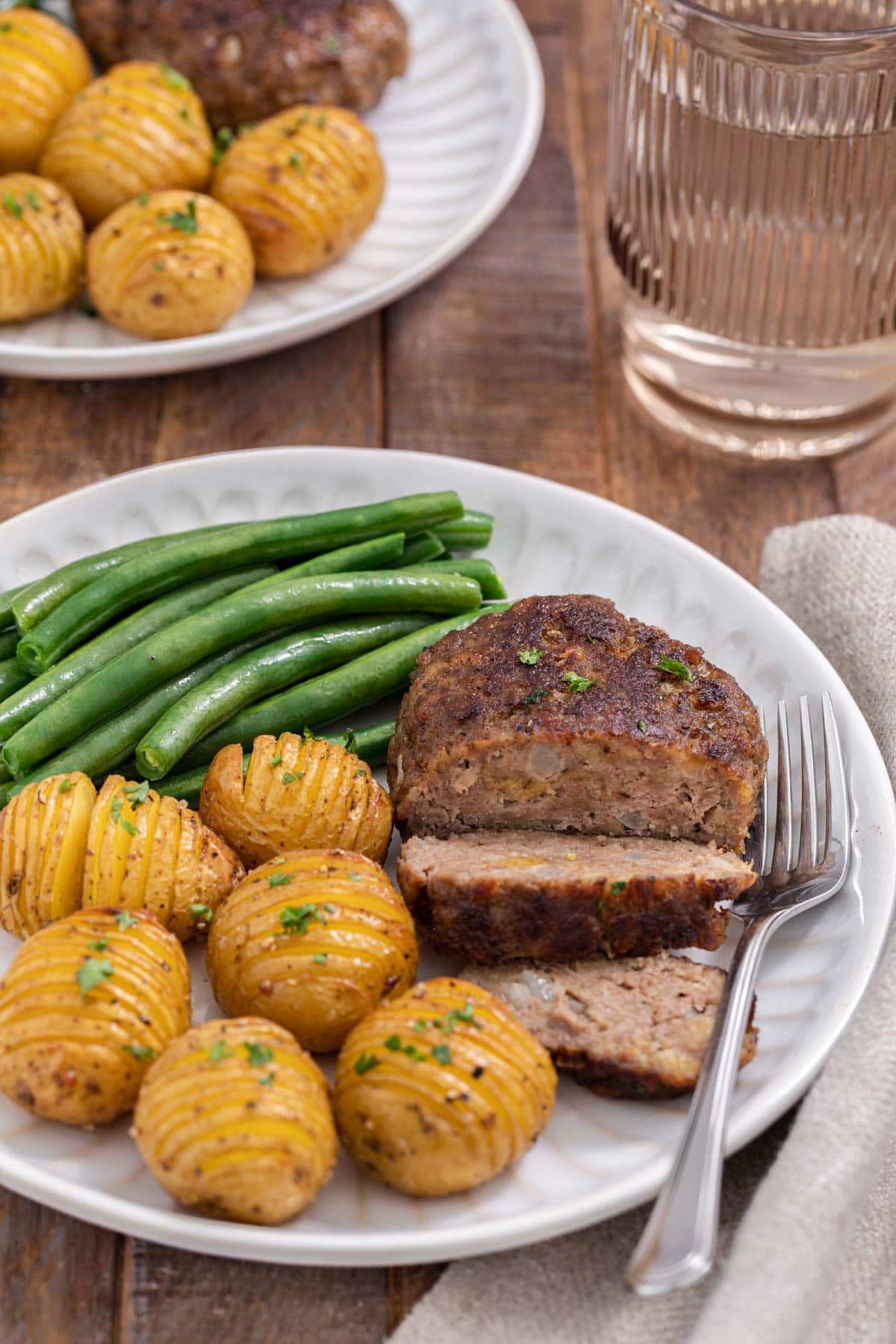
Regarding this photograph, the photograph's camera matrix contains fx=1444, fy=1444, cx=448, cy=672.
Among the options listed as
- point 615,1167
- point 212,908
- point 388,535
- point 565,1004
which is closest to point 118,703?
point 212,908

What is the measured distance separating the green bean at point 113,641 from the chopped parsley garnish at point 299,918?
2.96 feet

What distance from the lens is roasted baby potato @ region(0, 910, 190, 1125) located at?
7.82ft

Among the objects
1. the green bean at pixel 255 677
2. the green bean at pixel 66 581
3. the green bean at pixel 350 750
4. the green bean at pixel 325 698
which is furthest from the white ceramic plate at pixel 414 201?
the green bean at pixel 350 750

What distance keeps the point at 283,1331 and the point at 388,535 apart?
189cm

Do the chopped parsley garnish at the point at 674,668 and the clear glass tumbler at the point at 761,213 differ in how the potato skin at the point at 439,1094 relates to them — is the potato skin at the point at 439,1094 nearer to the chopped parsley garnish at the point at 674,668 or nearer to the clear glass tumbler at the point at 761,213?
the chopped parsley garnish at the point at 674,668

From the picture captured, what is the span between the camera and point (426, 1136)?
2.30 meters

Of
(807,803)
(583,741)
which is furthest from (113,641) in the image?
(807,803)

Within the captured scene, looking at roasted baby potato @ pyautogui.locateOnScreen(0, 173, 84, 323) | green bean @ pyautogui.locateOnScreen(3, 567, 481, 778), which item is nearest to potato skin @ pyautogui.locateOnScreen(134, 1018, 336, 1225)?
green bean @ pyautogui.locateOnScreen(3, 567, 481, 778)

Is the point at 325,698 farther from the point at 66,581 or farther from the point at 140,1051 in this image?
the point at 140,1051

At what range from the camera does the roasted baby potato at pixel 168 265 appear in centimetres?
410

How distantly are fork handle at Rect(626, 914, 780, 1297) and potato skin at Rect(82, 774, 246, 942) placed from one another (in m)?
0.97

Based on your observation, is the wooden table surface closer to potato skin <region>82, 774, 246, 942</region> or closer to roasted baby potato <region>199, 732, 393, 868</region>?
roasted baby potato <region>199, 732, 393, 868</region>

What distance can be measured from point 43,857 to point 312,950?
572 millimetres

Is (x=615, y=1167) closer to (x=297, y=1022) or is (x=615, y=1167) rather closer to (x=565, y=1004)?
(x=565, y=1004)
